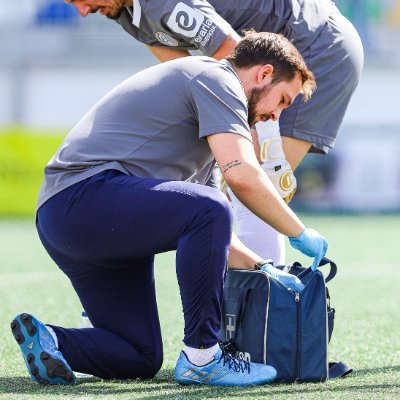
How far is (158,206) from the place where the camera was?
3.17 m

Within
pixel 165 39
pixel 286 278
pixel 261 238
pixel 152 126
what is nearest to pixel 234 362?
pixel 286 278

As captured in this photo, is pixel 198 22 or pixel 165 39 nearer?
pixel 198 22

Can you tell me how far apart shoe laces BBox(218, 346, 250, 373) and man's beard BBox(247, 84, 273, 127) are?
76 cm

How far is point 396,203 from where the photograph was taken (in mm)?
14773

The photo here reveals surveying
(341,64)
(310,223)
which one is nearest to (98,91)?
(310,223)

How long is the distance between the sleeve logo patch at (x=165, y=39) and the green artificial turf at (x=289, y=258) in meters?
1.20

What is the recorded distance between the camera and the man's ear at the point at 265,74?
334cm

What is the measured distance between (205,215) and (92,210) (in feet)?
1.17

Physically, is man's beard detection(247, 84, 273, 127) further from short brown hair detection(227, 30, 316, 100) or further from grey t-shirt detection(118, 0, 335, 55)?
grey t-shirt detection(118, 0, 335, 55)

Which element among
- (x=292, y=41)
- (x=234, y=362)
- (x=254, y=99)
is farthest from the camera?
(x=292, y=41)

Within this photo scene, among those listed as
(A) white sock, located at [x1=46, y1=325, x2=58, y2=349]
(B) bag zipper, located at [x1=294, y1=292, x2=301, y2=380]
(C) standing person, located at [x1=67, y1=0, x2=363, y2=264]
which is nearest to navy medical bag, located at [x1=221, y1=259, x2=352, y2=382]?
(B) bag zipper, located at [x1=294, y1=292, x2=301, y2=380]

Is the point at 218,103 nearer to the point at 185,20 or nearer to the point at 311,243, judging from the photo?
the point at 311,243

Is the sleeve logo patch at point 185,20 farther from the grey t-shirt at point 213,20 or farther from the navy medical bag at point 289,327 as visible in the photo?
the navy medical bag at point 289,327

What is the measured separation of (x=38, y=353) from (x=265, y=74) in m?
1.14
